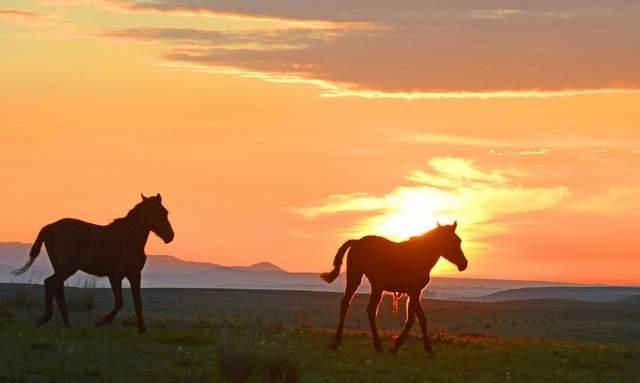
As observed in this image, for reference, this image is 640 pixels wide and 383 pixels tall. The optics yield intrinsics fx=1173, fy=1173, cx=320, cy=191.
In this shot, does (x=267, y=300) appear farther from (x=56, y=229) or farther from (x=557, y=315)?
(x=56, y=229)

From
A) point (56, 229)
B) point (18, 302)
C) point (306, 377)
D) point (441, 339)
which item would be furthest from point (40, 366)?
point (18, 302)

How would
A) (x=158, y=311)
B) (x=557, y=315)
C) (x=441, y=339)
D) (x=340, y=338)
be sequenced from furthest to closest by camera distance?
(x=557, y=315) < (x=158, y=311) < (x=441, y=339) < (x=340, y=338)

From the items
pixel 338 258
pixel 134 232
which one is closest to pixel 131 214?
pixel 134 232

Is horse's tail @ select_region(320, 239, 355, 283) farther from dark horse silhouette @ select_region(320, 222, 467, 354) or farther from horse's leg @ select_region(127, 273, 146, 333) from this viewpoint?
horse's leg @ select_region(127, 273, 146, 333)

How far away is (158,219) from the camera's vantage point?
874 inches

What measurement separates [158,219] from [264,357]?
654cm

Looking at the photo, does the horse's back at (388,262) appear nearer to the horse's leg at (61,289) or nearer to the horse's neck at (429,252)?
the horse's neck at (429,252)

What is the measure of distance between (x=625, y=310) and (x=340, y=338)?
43.4m

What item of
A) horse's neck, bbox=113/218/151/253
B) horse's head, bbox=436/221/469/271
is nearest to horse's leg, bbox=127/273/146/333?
horse's neck, bbox=113/218/151/253

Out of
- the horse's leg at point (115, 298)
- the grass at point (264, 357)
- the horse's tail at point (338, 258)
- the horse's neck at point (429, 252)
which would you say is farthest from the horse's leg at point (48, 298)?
the horse's neck at point (429, 252)

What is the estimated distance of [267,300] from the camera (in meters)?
57.2

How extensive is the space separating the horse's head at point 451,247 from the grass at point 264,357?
174cm

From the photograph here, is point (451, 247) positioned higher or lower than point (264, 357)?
higher

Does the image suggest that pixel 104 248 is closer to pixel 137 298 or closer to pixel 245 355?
pixel 137 298
